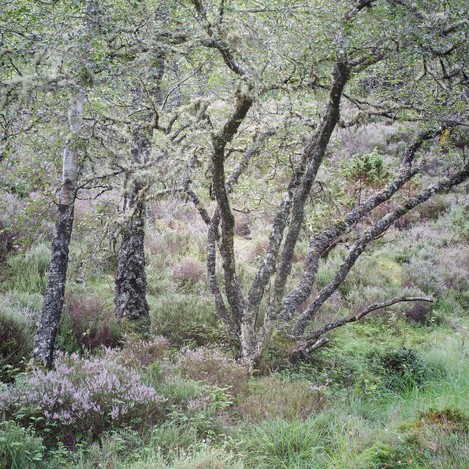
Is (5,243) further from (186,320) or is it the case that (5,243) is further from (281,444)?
(281,444)

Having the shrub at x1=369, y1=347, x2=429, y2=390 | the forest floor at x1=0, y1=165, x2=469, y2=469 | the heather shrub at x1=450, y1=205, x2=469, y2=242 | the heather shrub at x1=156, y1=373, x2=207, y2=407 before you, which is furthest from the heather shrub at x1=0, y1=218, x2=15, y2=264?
the heather shrub at x1=450, y1=205, x2=469, y2=242

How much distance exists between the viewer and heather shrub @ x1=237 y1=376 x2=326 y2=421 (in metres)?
4.22

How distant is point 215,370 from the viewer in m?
5.34

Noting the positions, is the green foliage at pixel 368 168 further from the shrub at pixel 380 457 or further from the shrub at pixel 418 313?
the shrub at pixel 380 457

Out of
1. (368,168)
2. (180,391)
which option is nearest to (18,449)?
(180,391)

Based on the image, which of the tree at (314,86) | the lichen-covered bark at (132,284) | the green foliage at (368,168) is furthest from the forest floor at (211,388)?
the green foliage at (368,168)

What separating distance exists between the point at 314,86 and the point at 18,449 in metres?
5.38

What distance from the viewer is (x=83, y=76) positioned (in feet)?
13.7

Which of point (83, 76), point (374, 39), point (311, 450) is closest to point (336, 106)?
point (374, 39)

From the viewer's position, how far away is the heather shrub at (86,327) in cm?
613

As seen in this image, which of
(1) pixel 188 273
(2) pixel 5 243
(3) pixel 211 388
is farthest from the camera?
(1) pixel 188 273

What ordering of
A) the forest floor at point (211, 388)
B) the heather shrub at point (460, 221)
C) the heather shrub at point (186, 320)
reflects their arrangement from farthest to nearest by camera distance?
1. the heather shrub at point (460, 221)
2. the heather shrub at point (186, 320)
3. the forest floor at point (211, 388)

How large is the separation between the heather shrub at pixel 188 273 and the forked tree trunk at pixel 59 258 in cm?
458

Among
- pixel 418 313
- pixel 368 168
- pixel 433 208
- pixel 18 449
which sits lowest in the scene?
pixel 18 449
